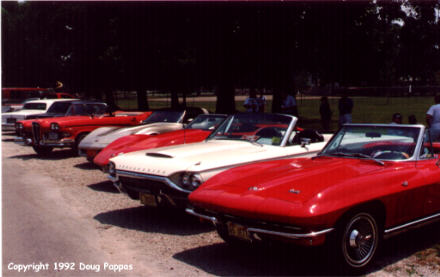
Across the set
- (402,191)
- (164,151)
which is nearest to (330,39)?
(164,151)

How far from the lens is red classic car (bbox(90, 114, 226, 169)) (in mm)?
8109

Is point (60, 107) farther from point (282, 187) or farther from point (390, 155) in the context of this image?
point (282, 187)

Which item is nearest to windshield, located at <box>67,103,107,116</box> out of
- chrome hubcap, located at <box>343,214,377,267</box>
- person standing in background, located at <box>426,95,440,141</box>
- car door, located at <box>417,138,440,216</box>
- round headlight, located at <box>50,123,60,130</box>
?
round headlight, located at <box>50,123,60,130</box>

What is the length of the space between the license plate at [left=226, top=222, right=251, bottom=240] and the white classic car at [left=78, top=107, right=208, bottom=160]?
5505 mm

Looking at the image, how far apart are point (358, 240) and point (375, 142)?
154 cm

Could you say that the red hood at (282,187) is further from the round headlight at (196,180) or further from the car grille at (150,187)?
the car grille at (150,187)

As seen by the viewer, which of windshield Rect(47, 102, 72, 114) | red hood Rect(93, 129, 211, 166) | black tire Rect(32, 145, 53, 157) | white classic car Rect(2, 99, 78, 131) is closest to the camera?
red hood Rect(93, 129, 211, 166)

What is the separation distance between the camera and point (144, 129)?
10.7 meters

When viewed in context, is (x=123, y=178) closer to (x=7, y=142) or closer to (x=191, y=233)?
(x=191, y=233)

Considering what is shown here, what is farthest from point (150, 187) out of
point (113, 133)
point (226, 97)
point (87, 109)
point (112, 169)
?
point (226, 97)

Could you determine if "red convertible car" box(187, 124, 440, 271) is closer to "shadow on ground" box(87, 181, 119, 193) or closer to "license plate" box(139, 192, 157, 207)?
"license plate" box(139, 192, 157, 207)

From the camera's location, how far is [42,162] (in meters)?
12.5

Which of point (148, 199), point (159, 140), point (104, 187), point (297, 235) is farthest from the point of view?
point (104, 187)

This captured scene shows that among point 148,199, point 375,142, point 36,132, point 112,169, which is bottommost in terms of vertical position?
point 148,199
